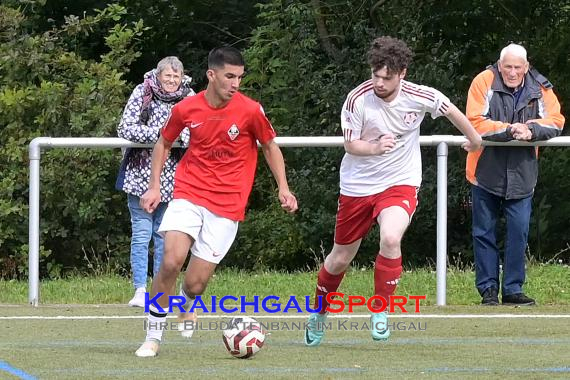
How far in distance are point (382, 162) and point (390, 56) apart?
70 centimetres

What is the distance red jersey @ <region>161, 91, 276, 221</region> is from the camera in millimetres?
8648

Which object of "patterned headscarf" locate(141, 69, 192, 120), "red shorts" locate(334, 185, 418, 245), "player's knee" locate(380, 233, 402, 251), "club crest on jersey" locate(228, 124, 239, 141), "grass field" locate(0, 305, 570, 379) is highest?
"patterned headscarf" locate(141, 69, 192, 120)

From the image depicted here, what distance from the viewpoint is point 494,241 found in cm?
1158

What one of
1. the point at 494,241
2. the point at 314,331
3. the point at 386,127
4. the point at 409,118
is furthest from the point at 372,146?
the point at 494,241

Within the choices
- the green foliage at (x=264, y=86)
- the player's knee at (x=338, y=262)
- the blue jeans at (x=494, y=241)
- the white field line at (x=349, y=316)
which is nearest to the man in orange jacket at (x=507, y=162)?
the blue jeans at (x=494, y=241)

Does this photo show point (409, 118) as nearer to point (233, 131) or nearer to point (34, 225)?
point (233, 131)

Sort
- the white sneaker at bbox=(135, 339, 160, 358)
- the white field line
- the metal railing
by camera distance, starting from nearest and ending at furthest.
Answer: the white sneaker at bbox=(135, 339, 160, 358), the white field line, the metal railing

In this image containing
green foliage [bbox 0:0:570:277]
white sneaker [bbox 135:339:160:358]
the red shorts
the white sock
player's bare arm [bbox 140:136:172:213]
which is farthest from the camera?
green foliage [bbox 0:0:570:277]

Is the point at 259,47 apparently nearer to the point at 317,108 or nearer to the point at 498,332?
the point at 317,108

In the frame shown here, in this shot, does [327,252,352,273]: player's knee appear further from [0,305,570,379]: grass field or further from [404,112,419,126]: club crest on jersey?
[404,112,419,126]: club crest on jersey

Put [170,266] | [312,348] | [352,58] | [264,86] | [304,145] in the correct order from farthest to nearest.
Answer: [264,86]
[352,58]
[304,145]
[312,348]
[170,266]

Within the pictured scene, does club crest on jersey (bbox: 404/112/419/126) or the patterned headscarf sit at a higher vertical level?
the patterned headscarf

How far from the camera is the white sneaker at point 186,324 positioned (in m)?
9.51

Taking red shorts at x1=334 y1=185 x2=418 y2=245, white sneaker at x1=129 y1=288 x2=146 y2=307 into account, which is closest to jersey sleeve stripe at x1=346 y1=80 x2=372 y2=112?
red shorts at x1=334 y1=185 x2=418 y2=245
